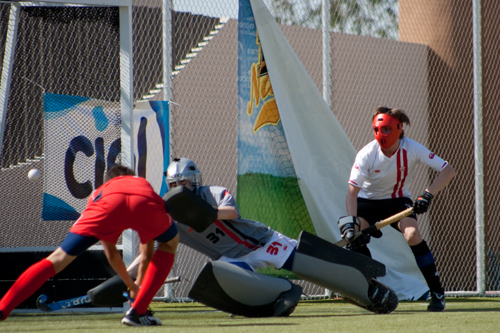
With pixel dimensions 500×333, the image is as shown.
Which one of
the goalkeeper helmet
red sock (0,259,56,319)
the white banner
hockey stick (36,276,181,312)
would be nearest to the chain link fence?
the white banner

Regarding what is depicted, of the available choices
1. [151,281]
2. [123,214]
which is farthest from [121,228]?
[151,281]

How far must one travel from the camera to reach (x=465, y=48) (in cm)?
780

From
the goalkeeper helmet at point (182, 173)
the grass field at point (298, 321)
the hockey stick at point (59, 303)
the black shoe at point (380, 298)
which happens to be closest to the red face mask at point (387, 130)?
the black shoe at point (380, 298)

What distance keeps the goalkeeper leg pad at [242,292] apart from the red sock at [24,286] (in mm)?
815

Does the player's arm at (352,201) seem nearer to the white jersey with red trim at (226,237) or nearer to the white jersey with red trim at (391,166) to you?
the white jersey with red trim at (391,166)

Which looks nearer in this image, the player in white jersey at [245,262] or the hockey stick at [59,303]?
the player in white jersey at [245,262]

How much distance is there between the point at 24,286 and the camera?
3410 mm

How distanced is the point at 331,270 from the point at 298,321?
546 mm

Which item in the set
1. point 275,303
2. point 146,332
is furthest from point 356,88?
point 146,332

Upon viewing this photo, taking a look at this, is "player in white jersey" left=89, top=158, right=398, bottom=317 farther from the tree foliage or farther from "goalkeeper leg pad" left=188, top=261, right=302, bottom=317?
the tree foliage

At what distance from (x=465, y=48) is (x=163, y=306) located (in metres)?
4.54

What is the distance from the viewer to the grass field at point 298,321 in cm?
340

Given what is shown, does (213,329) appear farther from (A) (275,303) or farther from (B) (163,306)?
→ (B) (163,306)

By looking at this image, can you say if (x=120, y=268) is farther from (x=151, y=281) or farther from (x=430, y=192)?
(x=430, y=192)
